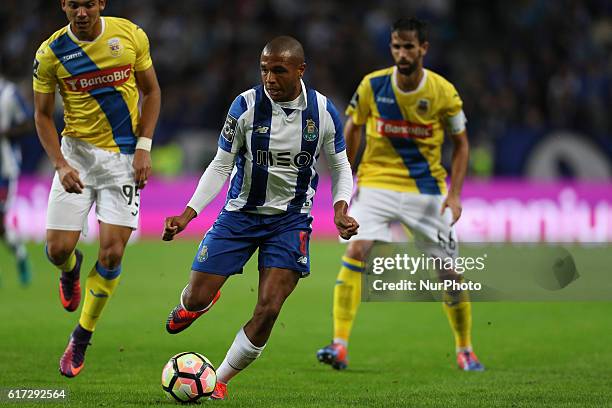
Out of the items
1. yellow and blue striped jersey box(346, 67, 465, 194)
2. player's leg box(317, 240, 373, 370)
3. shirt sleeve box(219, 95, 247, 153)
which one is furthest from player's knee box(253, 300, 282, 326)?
yellow and blue striped jersey box(346, 67, 465, 194)

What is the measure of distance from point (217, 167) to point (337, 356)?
6.79ft

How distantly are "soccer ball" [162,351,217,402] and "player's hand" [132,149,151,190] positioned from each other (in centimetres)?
159

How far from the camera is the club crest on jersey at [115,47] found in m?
7.20

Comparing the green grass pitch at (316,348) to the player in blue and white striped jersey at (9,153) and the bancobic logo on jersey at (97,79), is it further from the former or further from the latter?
the bancobic logo on jersey at (97,79)

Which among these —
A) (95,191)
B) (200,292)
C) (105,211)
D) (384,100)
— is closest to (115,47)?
(95,191)

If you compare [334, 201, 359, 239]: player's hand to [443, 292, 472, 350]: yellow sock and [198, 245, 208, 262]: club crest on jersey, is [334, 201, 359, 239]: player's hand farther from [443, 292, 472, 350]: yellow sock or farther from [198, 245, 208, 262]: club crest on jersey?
[443, 292, 472, 350]: yellow sock

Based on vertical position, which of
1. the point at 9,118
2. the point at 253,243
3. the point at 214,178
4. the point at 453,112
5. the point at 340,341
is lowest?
the point at 340,341

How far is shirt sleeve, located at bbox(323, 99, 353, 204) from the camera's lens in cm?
652

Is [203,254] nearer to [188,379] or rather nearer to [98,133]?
[188,379]

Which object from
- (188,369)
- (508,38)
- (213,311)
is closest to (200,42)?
(508,38)

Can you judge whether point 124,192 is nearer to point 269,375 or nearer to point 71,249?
point 71,249

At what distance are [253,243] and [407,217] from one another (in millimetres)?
2098

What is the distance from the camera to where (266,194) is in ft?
21.3

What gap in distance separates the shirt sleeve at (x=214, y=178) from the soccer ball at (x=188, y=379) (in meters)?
0.89
